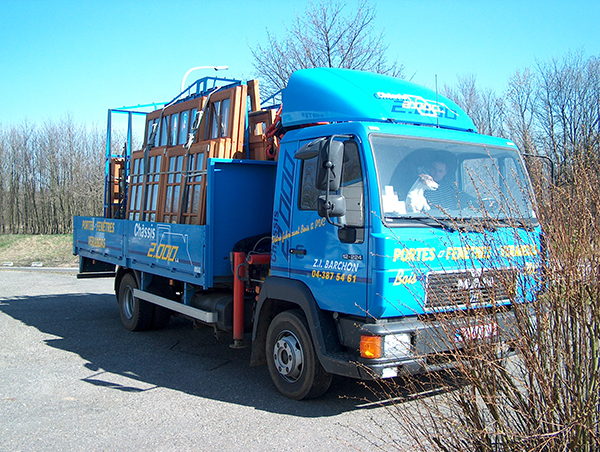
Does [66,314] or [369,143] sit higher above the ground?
[369,143]

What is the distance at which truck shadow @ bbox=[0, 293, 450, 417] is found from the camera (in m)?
5.38

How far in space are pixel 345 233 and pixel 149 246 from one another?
3974 mm

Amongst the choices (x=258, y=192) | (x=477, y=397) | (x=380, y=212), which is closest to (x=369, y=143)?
(x=380, y=212)

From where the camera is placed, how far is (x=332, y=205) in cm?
451

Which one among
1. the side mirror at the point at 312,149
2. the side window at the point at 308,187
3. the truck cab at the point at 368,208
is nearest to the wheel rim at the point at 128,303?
the truck cab at the point at 368,208

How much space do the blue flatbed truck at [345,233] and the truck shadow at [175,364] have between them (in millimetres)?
311

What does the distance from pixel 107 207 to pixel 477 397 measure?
8712 millimetres

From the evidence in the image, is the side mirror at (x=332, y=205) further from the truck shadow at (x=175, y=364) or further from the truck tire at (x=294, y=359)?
the truck shadow at (x=175, y=364)

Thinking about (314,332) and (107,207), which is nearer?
(314,332)

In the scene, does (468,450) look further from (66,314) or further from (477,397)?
(66,314)

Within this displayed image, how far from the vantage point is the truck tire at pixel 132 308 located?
28.0ft

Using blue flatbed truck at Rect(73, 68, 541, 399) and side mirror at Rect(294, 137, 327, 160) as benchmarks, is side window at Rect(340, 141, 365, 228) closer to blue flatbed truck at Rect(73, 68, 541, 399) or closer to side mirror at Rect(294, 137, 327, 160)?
blue flatbed truck at Rect(73, 68, 541, 399)

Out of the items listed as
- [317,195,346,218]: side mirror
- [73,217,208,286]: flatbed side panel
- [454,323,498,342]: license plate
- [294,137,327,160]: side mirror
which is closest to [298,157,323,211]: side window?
[294,137,327,160]: side mirror

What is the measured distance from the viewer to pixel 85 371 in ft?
21.3
